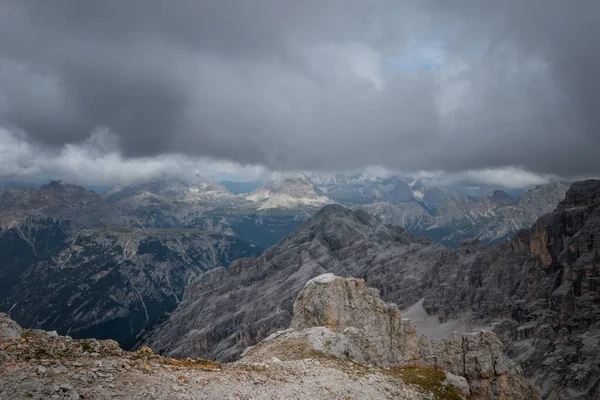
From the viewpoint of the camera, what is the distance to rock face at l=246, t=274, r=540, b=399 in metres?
46.0

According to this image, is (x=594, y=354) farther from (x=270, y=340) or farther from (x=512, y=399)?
(x=270, y=340)

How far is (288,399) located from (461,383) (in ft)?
80.5

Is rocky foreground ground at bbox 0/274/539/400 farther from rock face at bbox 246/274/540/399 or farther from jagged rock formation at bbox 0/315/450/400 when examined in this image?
rock face at bbox 246/274/540/399

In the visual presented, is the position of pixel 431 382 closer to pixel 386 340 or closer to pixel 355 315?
pixel 386 340

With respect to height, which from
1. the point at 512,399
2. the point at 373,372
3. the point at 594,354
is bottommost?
the point at 594,354

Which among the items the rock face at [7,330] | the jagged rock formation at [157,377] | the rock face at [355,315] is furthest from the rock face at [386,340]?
the rock face at [7,330]

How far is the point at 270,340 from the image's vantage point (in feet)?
150

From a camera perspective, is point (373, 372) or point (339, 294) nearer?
point (373, 372)

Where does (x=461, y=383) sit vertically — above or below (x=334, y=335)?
below

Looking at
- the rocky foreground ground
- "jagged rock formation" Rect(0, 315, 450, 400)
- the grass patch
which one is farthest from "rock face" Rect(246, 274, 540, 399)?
"jagged rock formation" Rect(0, 315, 450, 400)

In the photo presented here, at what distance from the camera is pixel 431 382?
107 ft

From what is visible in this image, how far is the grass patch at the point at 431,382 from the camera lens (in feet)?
102

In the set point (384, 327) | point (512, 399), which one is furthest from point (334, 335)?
point (512, 399)

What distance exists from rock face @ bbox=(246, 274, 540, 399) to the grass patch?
6.93m
